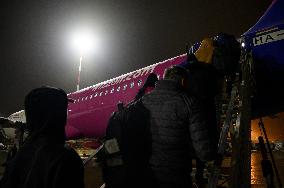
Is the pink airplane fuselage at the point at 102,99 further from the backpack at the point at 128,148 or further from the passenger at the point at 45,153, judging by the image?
the passenger at the point at 45,153

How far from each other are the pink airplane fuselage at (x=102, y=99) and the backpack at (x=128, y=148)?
8.97 m

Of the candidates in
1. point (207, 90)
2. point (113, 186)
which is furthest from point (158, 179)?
point (207, 90)

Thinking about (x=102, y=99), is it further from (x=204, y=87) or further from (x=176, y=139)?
(x=176, y=139)

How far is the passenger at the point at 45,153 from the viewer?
8.17 feet

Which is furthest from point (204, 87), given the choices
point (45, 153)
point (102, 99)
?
point (102, 99)

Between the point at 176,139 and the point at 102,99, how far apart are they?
13366mm

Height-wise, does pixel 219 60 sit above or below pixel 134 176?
above

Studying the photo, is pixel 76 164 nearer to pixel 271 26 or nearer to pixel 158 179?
pixel 158 179

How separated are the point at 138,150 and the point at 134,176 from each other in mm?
293

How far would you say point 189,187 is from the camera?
3805 mm

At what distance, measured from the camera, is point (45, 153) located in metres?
2.62

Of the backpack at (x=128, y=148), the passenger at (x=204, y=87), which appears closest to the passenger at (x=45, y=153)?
the backpack at (x=128, y=148)

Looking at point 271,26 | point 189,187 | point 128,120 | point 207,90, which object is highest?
point 271,26

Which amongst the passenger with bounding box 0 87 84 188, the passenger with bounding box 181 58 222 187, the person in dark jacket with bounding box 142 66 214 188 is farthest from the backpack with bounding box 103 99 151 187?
the passenger with bounding box 0 87 84 188
